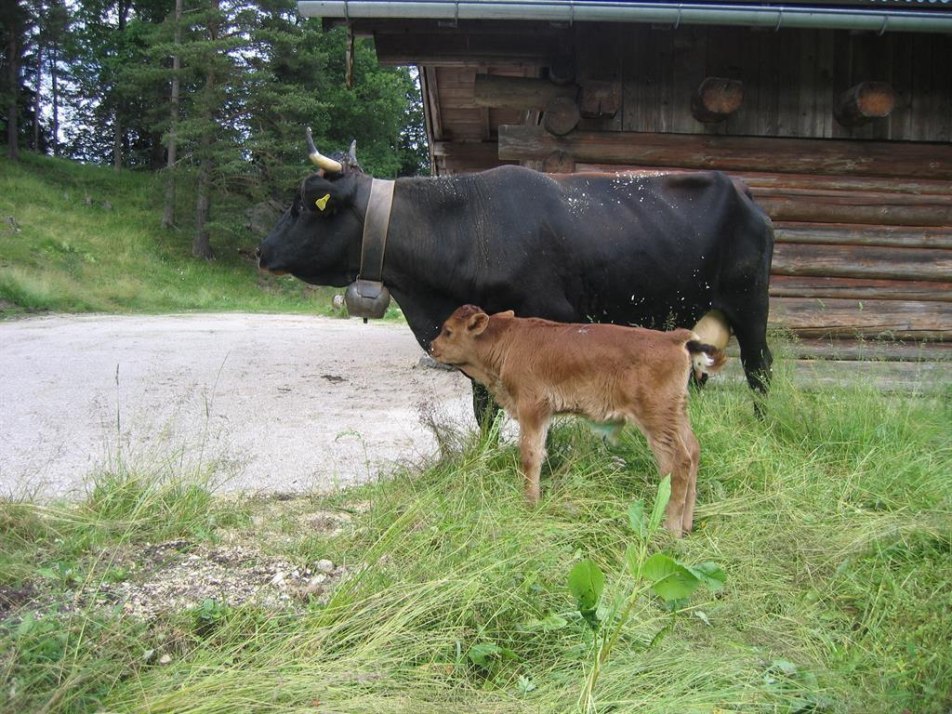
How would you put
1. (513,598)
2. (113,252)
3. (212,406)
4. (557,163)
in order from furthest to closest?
(113,252) → (557,163) → (212,406) → (513,598)

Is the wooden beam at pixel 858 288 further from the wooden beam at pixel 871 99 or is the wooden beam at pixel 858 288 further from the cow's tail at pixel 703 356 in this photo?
the cow's tail at pixel 703 356

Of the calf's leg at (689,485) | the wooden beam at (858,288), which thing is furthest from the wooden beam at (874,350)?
the calf's leg at (689,485)

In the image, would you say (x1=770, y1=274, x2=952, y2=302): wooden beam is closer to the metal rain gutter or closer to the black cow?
the metal rain gutter

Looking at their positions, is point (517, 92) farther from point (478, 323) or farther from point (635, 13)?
point (478, 323)

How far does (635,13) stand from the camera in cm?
655

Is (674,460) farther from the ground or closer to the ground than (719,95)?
closer to the ground

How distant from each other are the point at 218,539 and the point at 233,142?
28.2 metres

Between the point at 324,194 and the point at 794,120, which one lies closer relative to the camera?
the point at 324,194

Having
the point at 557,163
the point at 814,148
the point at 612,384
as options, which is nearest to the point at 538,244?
the point at 612,384

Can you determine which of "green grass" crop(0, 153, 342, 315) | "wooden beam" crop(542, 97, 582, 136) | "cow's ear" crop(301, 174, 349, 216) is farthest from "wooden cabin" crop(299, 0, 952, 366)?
"green grass" crop(0, 153, 342, 315)

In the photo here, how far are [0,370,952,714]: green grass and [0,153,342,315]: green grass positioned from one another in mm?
14515

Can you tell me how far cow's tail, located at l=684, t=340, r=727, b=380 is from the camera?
4.13m

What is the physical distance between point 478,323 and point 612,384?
85cm

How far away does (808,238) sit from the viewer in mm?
8406
